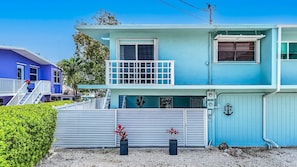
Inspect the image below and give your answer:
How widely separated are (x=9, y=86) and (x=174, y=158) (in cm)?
1579

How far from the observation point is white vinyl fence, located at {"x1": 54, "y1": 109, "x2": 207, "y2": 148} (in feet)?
37.1

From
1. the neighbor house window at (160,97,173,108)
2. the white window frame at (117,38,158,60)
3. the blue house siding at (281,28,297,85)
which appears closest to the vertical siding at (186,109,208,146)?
the white window frame at (117,38,158,60)

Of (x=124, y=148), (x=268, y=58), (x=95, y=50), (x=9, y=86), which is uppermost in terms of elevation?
(x=95, y=50)

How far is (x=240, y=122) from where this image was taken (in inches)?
486

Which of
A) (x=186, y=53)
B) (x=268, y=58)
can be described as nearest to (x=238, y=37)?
(x=268, y=58)

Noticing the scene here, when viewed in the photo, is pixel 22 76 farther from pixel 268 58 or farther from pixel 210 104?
pixel 268 58

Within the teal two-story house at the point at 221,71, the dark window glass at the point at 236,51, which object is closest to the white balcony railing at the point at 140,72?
the teal two-story house at the point at 221,71

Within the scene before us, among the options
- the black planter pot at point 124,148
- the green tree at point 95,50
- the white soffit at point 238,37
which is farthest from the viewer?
the green tree at point 95,50

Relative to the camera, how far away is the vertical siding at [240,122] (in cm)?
1230

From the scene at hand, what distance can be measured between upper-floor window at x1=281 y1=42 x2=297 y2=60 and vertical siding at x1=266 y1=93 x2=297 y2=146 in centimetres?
174

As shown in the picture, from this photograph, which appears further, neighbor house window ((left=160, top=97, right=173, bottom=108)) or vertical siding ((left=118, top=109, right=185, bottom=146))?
neighbor house window ((left=160, top=97, right=173, bottom=108))

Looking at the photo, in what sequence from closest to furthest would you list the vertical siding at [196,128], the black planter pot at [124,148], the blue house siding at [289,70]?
the black planter pot at [124,148]
the vertical siding at [196,128]
the blue house siding at [289,70]

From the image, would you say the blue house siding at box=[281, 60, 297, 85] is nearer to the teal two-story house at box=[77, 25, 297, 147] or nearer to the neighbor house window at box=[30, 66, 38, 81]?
the teal two-story house at box=[77, 25, 297, 147]

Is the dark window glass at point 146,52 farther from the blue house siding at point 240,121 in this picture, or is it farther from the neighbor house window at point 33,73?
the neighbor house window at point 33,73
